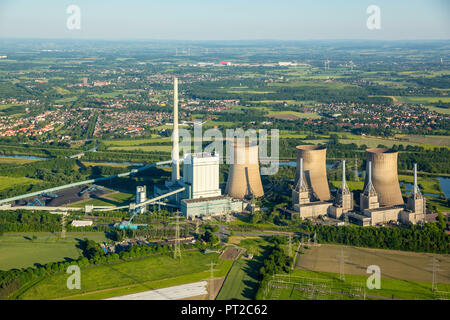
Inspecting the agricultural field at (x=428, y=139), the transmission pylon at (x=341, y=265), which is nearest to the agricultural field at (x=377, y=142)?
the agricultural field at (x=428, y=139)

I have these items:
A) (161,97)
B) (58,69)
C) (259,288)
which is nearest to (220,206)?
(259,288)

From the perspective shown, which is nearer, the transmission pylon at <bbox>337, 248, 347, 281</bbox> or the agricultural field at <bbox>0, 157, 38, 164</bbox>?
the transmission pylon at <bbox>337, 248, 347, 281</bbox>

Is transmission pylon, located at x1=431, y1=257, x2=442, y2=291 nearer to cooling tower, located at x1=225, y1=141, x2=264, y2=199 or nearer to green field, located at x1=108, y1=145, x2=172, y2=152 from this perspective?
cooling tower, located at x1=225, y1=141, x2=264, y2=199

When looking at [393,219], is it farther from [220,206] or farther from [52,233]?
[52,233]

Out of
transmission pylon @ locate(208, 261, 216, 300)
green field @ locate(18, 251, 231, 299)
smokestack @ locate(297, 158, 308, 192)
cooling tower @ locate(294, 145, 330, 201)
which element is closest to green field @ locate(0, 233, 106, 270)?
green field @ locate(18, 251, 231, 299)

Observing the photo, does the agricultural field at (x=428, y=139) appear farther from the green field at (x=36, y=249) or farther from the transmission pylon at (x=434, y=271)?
the green field at (x=36, y=249)

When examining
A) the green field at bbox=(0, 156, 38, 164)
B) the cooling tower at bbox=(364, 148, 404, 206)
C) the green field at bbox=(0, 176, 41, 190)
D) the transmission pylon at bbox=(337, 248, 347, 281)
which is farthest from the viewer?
the green field at bbox=(0, 156, 38, 164)
